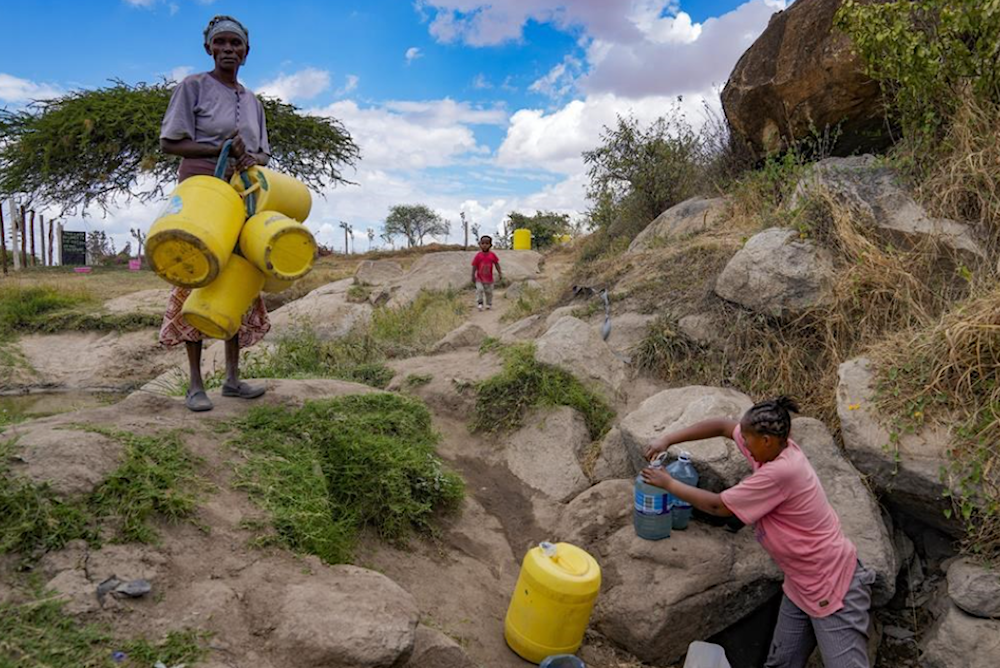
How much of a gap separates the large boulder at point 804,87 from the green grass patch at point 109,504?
6.30 m

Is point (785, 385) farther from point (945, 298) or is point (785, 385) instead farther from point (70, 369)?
point (70, 369)

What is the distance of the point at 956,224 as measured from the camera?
4.95m

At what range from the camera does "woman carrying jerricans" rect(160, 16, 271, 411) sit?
358 centimetres

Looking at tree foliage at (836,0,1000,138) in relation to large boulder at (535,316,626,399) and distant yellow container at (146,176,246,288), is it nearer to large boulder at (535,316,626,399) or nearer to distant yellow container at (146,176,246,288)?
large boulder at (535,316,626,399)

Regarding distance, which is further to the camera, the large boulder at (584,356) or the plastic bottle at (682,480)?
the large boulder at (584,356)

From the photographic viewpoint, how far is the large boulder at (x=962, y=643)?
3.29m

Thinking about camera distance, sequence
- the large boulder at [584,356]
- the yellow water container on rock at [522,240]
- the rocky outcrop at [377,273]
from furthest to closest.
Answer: the yellow water container on rock at [522,240], the rocky outcrop at [377,273], the large boulder at [584,356]

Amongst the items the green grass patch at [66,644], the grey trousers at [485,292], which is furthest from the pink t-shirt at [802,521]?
the grey trousers at [485,292]

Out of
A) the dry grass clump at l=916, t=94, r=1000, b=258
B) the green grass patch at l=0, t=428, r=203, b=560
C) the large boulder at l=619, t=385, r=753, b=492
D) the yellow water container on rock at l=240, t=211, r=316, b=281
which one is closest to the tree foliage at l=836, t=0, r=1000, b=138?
the dry grass clump at l=916, t=94, r=1000, b=258

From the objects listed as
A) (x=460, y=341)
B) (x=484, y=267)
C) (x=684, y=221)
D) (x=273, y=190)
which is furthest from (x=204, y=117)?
(x=484, y=267)

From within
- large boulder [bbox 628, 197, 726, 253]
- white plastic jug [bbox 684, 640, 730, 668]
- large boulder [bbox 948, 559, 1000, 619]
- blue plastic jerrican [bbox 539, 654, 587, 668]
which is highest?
large boulder [bbox 628, 197, 726, 253]

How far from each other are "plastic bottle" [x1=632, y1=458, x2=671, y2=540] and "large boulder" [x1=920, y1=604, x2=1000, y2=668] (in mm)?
1394

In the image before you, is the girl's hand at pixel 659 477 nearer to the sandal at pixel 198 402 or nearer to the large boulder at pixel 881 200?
the sandal at pixel 198 402

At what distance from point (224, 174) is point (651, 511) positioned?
2826mm
